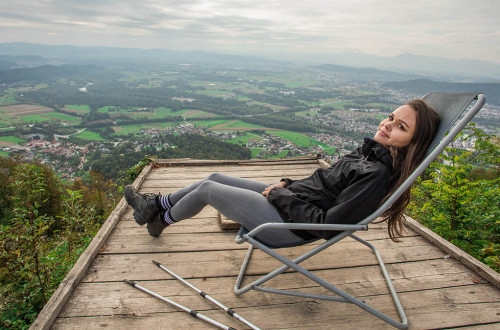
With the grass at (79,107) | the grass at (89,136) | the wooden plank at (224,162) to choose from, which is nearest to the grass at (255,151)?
the wooden plank at (224,162)

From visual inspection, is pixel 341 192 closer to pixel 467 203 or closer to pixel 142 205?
pixel 142 205

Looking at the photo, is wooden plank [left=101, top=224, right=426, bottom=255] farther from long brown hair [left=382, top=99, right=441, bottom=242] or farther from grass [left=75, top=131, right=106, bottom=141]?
grass [left=75, top=131, right=106, bottom=141]

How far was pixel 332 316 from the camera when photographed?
67.3 inches

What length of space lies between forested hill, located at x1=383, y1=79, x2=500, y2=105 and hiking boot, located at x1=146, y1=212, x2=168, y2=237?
11.4 ft

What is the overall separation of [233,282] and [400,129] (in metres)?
1.55

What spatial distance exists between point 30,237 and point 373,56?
140 meters

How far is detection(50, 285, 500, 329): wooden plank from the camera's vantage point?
1.58m

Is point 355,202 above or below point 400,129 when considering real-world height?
below

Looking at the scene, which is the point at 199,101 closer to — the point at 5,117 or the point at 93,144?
the point at 93,144

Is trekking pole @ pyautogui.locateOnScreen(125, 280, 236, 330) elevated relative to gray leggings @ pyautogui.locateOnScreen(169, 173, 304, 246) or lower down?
lower down

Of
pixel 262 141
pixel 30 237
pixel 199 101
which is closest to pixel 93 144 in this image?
pixel 262 141

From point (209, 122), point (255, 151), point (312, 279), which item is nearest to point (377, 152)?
point (312, 279)

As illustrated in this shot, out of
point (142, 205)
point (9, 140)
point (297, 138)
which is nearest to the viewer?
point (142, 205)

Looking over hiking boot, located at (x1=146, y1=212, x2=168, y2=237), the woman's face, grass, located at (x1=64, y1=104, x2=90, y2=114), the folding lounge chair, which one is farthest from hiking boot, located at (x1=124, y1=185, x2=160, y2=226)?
grass, located at (x1=64, y1=104, x2=90, y2=114)
